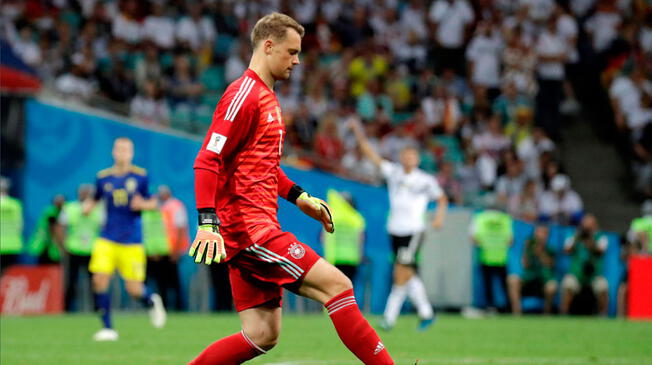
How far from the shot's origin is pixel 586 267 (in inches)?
874

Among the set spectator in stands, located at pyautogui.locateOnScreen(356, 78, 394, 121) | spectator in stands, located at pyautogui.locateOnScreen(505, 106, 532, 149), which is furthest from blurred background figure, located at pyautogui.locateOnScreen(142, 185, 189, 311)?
spectator in stands, located at pyautogui.locateOnScreen(505, 106, 532, 149)

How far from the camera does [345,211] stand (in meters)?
21.6

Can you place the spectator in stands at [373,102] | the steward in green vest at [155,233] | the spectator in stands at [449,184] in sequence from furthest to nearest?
1. the spectator in stands at [373,102]
2. the spectator in stands at [449,184]
3. the steward in green vest at [155,233]

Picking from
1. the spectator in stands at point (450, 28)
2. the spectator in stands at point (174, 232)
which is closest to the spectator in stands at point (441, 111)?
the spectator in stands at point (450, 28)

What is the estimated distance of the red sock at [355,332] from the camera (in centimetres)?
667

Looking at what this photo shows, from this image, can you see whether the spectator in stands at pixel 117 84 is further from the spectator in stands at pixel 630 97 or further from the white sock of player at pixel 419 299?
the spectator in stands at pixel 630 97

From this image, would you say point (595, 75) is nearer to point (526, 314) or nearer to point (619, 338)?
point (526, 314)

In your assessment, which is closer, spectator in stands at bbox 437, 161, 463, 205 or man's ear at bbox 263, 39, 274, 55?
man's ear at bbox 263, 39, 274, 55

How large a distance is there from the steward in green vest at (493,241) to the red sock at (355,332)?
51.4 ft

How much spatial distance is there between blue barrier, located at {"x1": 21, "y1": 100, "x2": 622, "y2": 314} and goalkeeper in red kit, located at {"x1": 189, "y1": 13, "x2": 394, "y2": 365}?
13.6m

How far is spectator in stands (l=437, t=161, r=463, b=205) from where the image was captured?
→ 22859mm

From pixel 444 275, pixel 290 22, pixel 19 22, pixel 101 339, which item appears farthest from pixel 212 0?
pixel 290 22

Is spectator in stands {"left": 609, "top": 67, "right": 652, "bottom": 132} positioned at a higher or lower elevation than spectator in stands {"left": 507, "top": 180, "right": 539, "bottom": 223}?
higher

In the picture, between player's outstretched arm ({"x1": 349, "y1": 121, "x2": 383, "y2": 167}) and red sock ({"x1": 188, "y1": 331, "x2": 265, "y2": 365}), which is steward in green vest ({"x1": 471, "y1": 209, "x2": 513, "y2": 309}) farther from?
red sock ({"x1": 188, "y1": 331, "x2": 265, "y2": 365})
